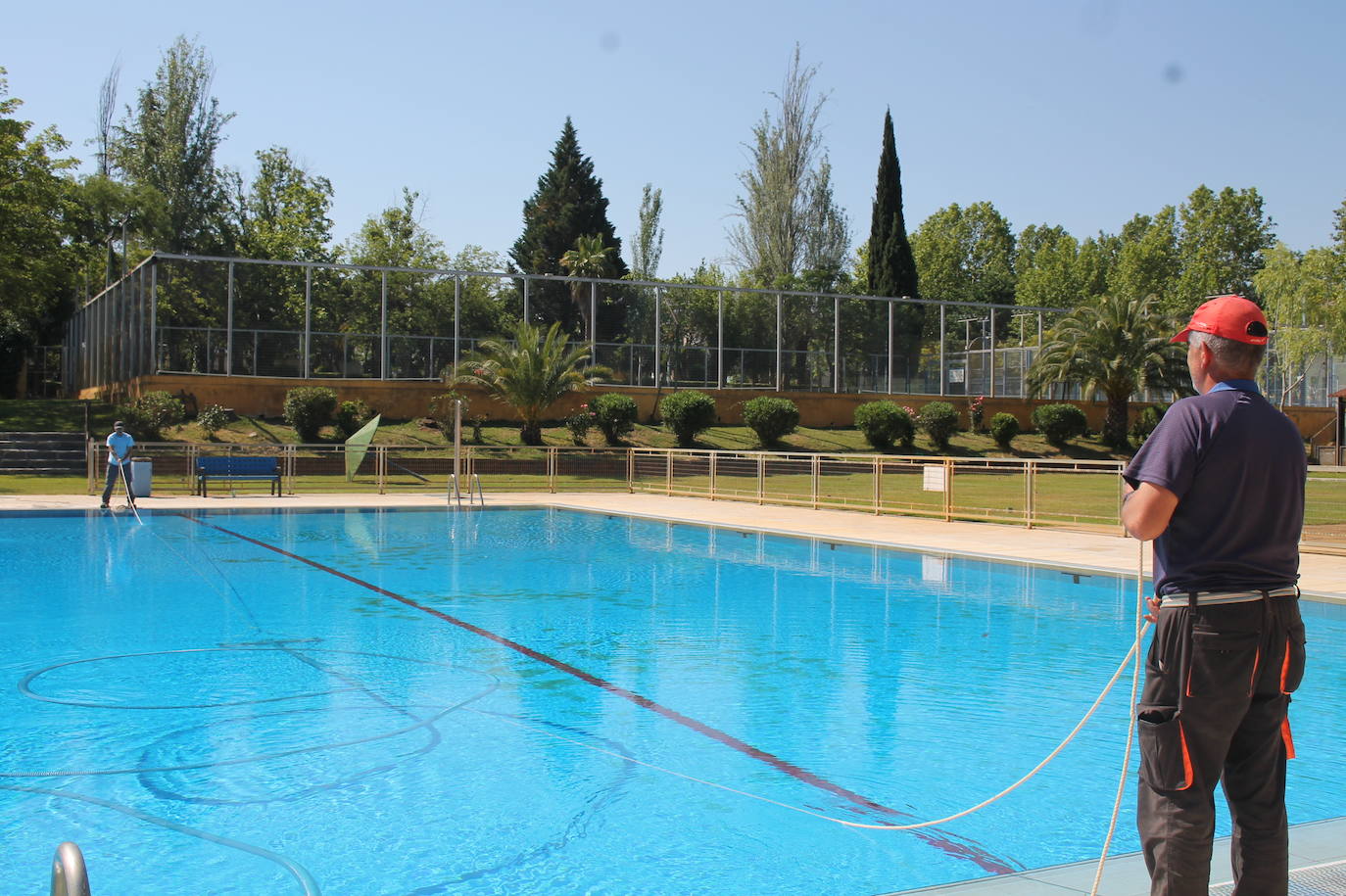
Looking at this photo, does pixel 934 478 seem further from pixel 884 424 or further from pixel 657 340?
pixel 657 340

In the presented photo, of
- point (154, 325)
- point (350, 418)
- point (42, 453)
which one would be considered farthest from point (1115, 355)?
point (42, 453)

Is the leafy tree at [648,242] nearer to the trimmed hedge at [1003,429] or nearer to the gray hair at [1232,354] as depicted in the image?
the trimmed hedge at [1003,429]

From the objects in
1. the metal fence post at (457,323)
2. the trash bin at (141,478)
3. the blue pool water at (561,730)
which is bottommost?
the blue pool water at (561,730)

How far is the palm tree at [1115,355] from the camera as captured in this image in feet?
138

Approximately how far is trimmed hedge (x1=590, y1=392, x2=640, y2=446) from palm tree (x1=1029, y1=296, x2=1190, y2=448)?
17.3 meters

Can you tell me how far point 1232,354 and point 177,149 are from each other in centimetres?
5595

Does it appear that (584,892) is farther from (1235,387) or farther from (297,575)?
(297,575)

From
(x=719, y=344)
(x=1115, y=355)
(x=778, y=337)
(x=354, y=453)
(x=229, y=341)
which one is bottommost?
(x=354, y=453)

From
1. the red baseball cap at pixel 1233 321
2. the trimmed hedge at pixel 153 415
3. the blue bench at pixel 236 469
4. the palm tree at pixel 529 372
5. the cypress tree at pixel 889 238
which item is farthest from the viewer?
the cypress tree at pixel 889 238

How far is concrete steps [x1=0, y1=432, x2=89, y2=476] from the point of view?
29.9m

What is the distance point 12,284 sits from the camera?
38.3 m

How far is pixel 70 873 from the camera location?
2.12 meters

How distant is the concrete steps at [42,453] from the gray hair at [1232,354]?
1241 inches

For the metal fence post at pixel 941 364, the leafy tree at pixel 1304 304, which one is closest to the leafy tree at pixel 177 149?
the metal fence post at pixel 941 364
